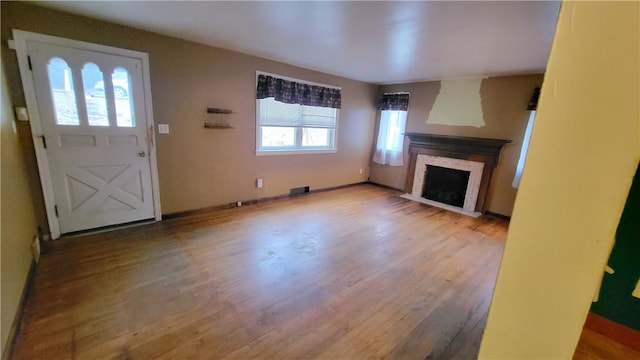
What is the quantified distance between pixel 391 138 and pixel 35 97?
16.8 ft

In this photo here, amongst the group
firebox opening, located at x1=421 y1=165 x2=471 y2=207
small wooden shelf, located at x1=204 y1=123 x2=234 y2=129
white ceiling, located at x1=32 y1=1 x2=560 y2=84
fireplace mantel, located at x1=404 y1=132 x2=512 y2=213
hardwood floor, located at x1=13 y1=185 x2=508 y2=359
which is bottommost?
hardwood floor, located at x1=13 y1=185 x2=508 y2=359

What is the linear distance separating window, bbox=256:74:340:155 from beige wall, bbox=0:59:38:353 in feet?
7.97

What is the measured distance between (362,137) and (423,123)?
1.25 metres

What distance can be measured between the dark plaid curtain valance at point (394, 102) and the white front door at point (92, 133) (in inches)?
164

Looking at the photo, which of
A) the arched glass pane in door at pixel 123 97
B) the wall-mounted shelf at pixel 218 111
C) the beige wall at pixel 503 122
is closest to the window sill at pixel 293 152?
the wall-mounted shelf at pixel 218 111

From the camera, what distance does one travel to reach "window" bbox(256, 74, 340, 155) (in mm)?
4016

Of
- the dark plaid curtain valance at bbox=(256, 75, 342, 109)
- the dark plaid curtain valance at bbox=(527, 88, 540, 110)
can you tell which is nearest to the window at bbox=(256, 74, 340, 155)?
the dark plaid curtain valance at bbox=(256, 75, 342, 109)

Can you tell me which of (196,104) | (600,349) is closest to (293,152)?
(196,104)

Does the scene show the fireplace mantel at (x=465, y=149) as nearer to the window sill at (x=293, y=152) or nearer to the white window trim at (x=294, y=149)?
the white window trim at (x=294, y=149)

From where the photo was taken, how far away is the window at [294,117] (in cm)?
402

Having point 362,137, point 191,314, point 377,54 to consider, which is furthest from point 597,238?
point 362,137

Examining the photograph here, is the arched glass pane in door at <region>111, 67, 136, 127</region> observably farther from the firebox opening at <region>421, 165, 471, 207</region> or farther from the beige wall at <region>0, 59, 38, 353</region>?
the firebox opening at <region>421, 165, 471, 207</region>

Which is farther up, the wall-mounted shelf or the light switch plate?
the wall-mounted shelf

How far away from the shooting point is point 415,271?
2.53 m
